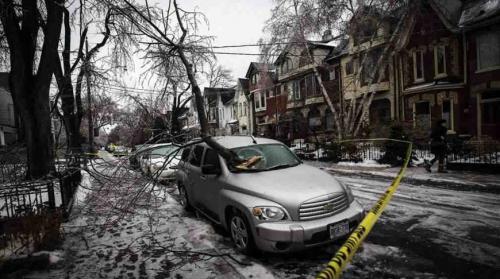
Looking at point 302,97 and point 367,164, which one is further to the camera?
point 302,97

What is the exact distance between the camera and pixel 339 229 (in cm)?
410

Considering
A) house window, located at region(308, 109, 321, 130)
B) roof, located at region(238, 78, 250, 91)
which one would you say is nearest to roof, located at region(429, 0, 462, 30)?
house window, located at region(308, 109, 321, 130)

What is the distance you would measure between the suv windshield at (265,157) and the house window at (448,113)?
16.7 metres

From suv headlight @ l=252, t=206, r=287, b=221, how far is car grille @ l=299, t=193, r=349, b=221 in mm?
263

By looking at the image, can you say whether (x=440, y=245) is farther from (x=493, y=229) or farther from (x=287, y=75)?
(x=287, y=75)

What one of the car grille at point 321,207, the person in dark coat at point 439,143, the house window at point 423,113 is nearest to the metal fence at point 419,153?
the person in dark coat at point 439,143

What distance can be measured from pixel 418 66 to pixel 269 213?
798 inches

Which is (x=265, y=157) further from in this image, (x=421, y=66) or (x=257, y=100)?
(x=257, y=100)

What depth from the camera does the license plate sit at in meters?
4.02

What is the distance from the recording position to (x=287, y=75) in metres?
31.6

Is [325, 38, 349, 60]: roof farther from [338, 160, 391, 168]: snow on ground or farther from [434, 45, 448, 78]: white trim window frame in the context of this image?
[338, 160, 391, 168]: snow on ground

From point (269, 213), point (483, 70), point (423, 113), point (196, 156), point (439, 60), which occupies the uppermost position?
point (439, 60)

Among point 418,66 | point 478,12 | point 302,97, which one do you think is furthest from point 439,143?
point 302,97

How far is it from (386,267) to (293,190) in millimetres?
1512
